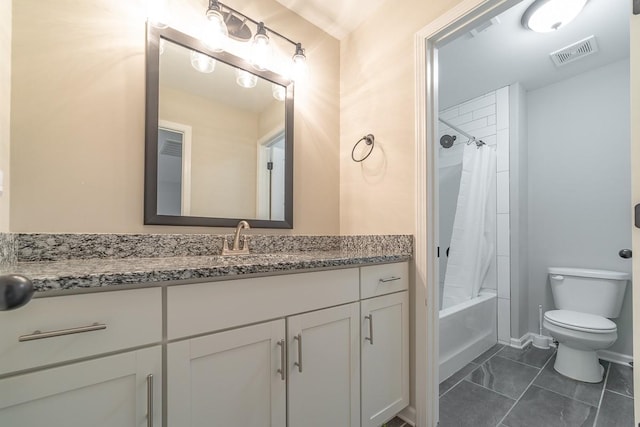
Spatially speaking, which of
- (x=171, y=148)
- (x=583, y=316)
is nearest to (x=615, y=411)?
(x=583, y=316)

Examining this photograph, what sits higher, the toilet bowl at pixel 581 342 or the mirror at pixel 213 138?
the mirror at pixel 213 138

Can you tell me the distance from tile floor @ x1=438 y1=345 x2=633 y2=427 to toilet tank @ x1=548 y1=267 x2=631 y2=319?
412mm

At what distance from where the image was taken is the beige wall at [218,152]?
4.42 feet

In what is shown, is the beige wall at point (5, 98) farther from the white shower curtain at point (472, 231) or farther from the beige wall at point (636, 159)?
the white shower curtain at point (472, 231)

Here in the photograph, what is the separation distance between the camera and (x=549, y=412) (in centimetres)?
149

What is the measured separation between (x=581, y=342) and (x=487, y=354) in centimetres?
61

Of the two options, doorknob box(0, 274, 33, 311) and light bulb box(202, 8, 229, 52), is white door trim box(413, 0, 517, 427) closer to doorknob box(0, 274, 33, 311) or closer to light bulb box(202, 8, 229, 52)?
light bulb box(202, 8, 229, 52)

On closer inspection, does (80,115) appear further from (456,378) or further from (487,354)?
(487,354)

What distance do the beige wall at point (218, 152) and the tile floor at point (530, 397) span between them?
1.41 meters

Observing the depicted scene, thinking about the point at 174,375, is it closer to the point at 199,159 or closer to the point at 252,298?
the point at 252,298

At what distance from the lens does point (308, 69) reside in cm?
179

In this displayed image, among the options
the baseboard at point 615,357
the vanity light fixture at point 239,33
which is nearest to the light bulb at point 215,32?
the vanity light fixture at point 239,33

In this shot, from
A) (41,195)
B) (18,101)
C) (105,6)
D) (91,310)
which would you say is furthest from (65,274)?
(105,6)

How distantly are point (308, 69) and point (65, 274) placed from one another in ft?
5.40
